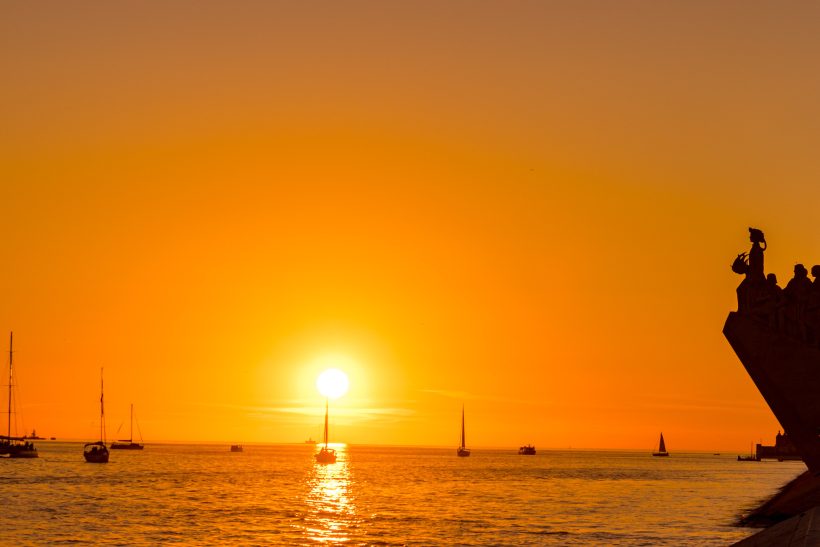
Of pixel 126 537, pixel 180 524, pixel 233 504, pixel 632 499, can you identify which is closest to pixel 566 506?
pixel 632 499

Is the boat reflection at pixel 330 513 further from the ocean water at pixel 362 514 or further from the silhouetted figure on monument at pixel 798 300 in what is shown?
the silhouetted figure on monument at pixel 798 300

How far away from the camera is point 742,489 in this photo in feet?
337

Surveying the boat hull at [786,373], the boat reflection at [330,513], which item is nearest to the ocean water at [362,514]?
the boat reflection at [330,513]

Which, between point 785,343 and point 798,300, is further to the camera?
point 798,300

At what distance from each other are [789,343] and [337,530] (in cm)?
2917

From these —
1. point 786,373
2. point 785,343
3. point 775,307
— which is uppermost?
point 775,307

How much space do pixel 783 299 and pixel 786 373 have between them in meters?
2.32

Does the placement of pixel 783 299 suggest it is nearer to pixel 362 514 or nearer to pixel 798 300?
pixel 798 300

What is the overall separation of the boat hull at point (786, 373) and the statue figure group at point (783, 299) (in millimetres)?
322

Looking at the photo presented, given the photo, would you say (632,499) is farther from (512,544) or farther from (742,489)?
(512,544)

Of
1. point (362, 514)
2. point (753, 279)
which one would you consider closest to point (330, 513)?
point (362, 514)

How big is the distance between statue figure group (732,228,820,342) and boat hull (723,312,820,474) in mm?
322

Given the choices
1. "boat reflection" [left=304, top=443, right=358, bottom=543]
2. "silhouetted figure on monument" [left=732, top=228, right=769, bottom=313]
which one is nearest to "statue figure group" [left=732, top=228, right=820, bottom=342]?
"silhouetted figure on monument" [left=732, top=228, right=769, bottom=313]

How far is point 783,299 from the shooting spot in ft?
112
